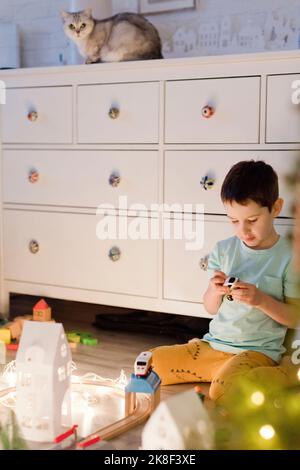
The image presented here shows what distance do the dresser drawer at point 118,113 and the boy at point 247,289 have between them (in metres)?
0.41

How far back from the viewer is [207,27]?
2.62 m

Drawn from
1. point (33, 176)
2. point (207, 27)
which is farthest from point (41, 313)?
point (207, 27)

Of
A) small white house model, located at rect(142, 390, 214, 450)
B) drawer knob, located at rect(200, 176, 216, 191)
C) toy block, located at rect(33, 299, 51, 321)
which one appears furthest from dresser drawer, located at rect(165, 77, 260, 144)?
small white house model, located at rect(142, 390, 214, 450)

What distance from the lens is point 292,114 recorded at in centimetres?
200

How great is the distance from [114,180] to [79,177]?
0.14 meters

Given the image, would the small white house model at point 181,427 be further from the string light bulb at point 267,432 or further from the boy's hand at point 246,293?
the boy's hand at point 246,293

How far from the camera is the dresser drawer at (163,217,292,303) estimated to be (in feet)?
7.11

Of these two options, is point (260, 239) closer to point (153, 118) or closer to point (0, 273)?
point (153, 118)

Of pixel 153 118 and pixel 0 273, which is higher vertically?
pixel 153 118

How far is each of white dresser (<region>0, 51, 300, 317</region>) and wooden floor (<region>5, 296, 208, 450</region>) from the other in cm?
14

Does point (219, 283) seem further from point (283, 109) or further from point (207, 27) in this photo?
point (207, 27)

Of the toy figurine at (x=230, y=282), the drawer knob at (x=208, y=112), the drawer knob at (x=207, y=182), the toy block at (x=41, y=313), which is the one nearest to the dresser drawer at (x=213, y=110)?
the drawer knob at (x=208, y=112)
